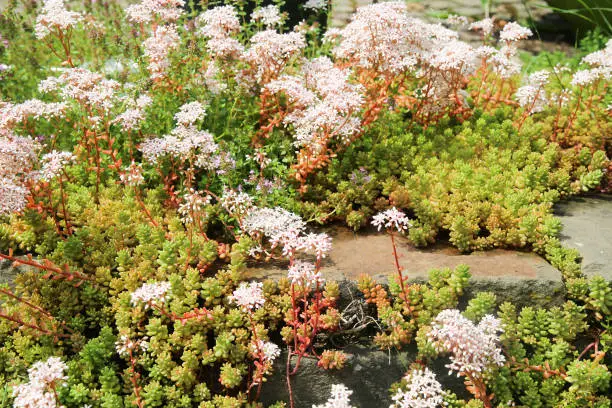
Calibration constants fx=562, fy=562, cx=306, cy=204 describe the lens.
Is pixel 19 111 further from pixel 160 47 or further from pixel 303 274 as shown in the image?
pixel 303 274

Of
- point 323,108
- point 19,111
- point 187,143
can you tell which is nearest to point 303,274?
point 187,143

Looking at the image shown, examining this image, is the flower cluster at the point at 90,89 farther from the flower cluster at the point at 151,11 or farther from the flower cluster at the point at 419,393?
the flower cluster at the point at 419,393

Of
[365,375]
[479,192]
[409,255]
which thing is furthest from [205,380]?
[479,192]

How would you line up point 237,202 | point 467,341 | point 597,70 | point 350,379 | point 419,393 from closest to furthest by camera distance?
point 467,341 < point 419,393 < point 350,379 < point 237,202 < point 597,70

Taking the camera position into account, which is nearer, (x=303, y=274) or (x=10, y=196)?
(x=303, y=274)

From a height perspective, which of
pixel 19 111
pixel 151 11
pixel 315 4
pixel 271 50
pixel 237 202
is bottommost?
pixel 237 202

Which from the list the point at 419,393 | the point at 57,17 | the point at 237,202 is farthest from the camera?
the point at 57,17
